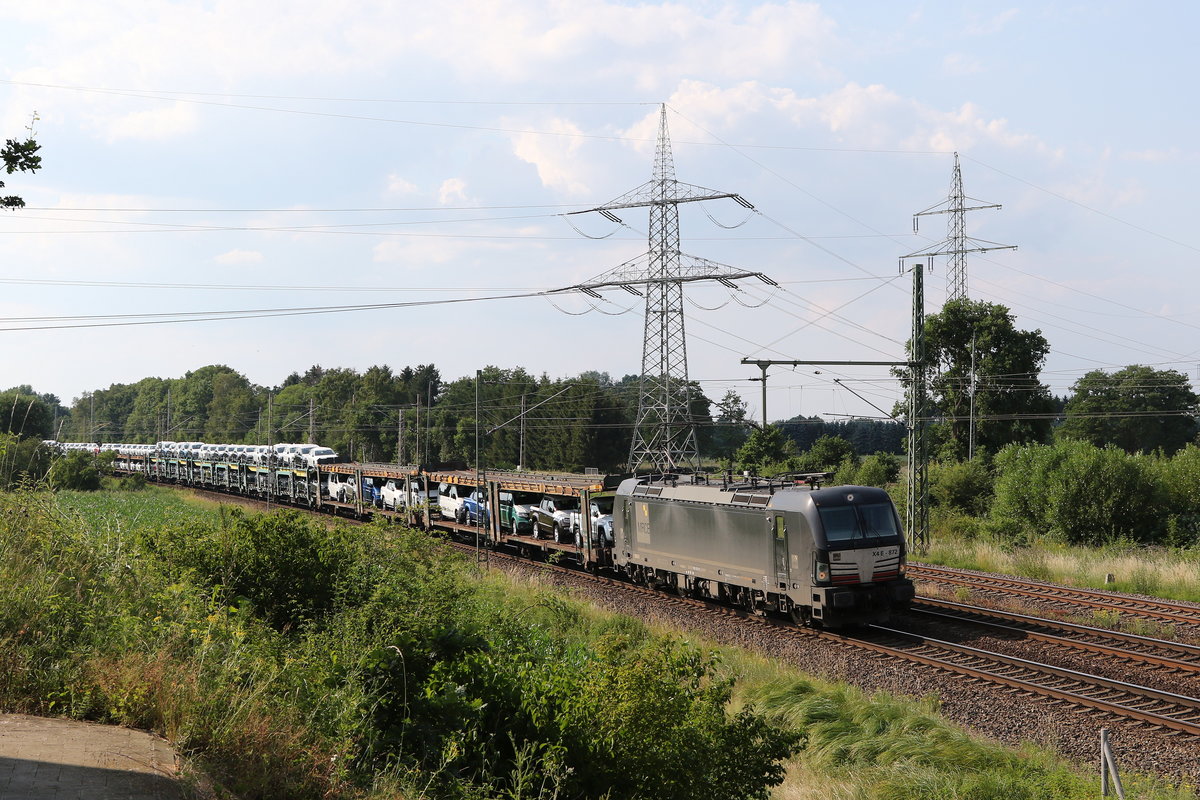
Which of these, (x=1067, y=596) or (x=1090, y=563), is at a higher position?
(x=1090, y=563)

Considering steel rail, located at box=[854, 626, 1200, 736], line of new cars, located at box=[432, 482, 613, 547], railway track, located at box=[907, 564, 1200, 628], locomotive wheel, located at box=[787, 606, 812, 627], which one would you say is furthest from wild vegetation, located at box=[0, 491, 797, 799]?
line of new cars, located at box=[432, 482, 613, 547]

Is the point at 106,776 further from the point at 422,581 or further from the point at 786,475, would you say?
the point at 786,475

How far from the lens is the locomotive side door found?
19.0 metres

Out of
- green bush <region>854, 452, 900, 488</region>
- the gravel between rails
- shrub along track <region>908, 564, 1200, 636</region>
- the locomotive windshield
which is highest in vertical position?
green bush <region>854, 452, 900, 488</region>

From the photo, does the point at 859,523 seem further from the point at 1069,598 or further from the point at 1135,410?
the point at 1135,410

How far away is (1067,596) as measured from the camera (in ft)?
73.0

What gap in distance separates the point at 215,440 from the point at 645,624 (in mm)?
111260

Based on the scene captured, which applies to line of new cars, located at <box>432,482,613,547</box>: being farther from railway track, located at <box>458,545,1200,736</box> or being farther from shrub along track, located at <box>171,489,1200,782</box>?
railway track, located at <box>458,545,1200,736</box>

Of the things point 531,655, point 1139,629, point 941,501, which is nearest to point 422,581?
point 531,655

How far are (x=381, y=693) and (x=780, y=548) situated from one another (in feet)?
39.7

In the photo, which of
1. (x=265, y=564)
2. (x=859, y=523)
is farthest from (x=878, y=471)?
(x=265, y=564)

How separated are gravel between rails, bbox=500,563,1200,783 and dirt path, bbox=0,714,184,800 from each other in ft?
34.0

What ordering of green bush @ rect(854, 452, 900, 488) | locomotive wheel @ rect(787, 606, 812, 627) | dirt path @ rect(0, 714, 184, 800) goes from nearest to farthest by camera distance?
dirt path @ rect(0, 714, 184, 800) → locomotive wheel @ rect(787, 606, 812, 627) → green bush @ rect(854, 452, 900, 488)

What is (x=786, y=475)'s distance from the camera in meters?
21.3
